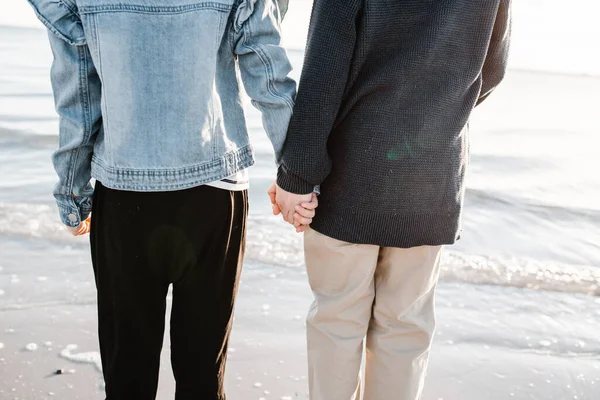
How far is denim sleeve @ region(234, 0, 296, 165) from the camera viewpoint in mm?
1698

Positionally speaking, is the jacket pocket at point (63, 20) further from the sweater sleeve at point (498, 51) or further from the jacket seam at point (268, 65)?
the sweater sleeve at point (498, 51)

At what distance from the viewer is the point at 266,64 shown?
174cm

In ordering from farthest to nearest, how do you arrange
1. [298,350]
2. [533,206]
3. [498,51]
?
[533,206], [298,350], [498,51]

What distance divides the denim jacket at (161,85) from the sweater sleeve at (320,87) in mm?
58

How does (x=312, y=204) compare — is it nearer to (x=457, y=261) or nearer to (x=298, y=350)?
(x=298, y=350)

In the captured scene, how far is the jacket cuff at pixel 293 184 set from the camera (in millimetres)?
1853

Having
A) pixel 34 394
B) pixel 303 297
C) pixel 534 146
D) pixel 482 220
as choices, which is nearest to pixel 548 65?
pixel 534 146

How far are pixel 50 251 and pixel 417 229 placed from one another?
2.76 meters

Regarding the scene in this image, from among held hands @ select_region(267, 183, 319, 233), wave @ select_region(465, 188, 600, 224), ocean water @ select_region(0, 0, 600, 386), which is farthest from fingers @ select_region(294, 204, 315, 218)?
wave @ select_region(465, 188, 600, 224)

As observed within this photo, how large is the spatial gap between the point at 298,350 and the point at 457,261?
176cm

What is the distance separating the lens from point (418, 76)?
1.78 meters

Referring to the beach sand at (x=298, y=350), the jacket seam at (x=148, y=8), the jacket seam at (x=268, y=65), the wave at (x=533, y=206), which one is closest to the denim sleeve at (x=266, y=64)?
the jacket seam at (x=268, y=65)

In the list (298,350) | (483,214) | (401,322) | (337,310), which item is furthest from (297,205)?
(483,214)

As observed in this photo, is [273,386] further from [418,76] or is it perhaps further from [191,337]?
[418,76]
